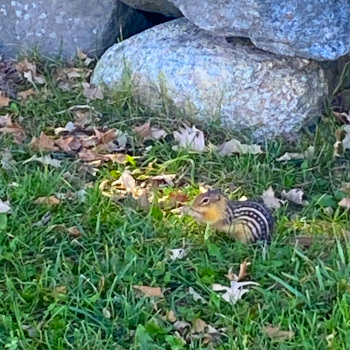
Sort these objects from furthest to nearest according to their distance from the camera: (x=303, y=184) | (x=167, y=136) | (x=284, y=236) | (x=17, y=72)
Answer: (x=17, y=72)
(x=167, y=136)
(x=303, y=184)
(x=284, y=236)

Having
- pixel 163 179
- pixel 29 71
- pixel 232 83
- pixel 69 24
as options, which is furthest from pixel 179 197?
pixel 69 24

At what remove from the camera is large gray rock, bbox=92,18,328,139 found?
5.00 meters

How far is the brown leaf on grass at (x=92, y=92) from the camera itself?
529 centimetres

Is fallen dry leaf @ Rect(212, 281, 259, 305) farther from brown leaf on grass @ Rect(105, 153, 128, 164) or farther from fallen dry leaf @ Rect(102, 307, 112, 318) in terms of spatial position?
brown leaf on grass @ Rect(105, 153, 128, 164)

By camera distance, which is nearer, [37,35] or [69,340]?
[69,340]

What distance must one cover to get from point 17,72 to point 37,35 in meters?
0.34

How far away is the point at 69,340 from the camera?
3291 millimetres

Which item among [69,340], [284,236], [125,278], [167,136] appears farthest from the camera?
[167,136]

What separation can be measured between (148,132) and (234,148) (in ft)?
1.63

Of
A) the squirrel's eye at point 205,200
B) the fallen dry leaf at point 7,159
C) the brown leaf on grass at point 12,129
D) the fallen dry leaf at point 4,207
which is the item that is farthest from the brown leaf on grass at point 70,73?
the squirrel's eye at point 205,200

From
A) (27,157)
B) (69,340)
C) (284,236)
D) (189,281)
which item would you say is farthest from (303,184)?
(69,340)

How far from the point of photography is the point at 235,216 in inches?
154

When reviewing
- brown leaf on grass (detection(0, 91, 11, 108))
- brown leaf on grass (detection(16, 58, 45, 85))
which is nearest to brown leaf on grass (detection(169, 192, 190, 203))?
brown leaf on grass (detection(0, 91, 11, 108))

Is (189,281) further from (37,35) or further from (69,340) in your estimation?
(37,35)
